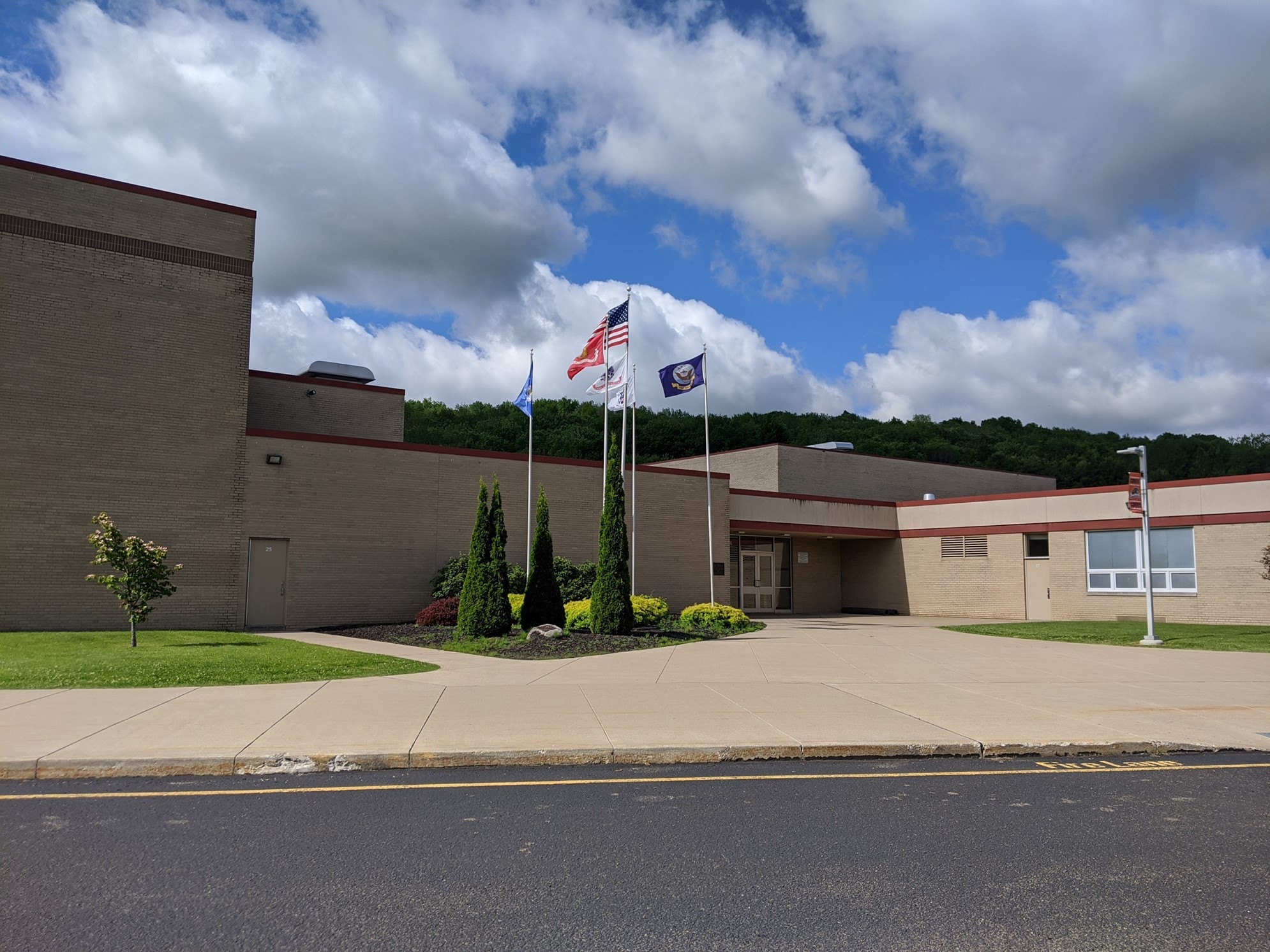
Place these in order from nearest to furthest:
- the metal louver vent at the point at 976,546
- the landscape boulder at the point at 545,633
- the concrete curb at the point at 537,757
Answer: the concrete curb at the point at 537,757
the landscape boulder at the point at 545,633
the metal louver vent at the point at 976,546

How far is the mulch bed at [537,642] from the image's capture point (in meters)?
17.6

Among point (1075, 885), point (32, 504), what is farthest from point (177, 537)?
point (1075, 885)

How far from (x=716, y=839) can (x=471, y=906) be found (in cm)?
187

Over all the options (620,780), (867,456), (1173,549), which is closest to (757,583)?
(867,456)

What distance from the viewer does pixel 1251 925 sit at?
4.51 meters

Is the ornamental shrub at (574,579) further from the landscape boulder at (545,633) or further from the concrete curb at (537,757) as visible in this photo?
the concrete curb at (537,757)

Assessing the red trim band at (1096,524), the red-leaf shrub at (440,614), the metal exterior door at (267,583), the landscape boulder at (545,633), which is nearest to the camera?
the landscape boulder at (545,633)

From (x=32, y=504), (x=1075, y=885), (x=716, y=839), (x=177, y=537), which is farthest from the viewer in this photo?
(x=177, y=537)

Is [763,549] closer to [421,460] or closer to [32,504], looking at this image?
[421,460]

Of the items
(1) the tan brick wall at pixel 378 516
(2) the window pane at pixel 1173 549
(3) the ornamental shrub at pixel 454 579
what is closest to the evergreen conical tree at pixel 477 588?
(3) the ornamental shrub at pixel 454 579

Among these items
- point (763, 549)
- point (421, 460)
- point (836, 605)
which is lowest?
point (836, 605)

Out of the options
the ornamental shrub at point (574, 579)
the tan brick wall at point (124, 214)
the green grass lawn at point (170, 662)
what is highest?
the tan brick wall at point (124, 214)

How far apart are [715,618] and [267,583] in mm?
11404

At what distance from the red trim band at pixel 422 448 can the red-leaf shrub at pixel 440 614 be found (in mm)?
4341
